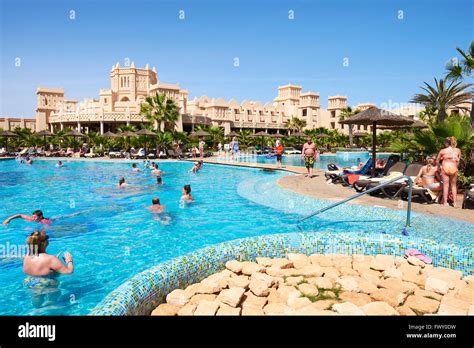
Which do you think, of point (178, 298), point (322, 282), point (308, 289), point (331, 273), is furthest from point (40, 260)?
point (331, 273)

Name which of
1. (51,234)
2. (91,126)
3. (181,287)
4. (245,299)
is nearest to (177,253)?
(181,287)

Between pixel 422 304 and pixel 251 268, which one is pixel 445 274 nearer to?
pixel 422 304

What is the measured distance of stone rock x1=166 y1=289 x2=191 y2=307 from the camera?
373 cm

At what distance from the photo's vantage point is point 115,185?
13445 mm

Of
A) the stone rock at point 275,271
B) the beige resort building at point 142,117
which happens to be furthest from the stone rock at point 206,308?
the beige resort building at point 142,117

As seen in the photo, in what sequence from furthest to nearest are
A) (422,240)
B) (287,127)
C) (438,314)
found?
(287,127)
(422,240)
(438,314)

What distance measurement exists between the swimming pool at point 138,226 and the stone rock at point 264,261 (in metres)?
1.62

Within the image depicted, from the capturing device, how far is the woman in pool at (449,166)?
23.3 feet

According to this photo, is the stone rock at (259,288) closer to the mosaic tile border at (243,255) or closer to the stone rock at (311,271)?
the stone rock at (311,271)

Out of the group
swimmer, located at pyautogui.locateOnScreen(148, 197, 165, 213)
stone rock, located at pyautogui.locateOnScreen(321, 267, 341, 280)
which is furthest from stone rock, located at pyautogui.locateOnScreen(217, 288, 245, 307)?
swimmer, located at pyautogui.locateOnScreen(148, 197, 165, 213)

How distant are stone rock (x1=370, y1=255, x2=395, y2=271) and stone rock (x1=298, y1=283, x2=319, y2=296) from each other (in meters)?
1.11

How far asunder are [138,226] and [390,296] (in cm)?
551
